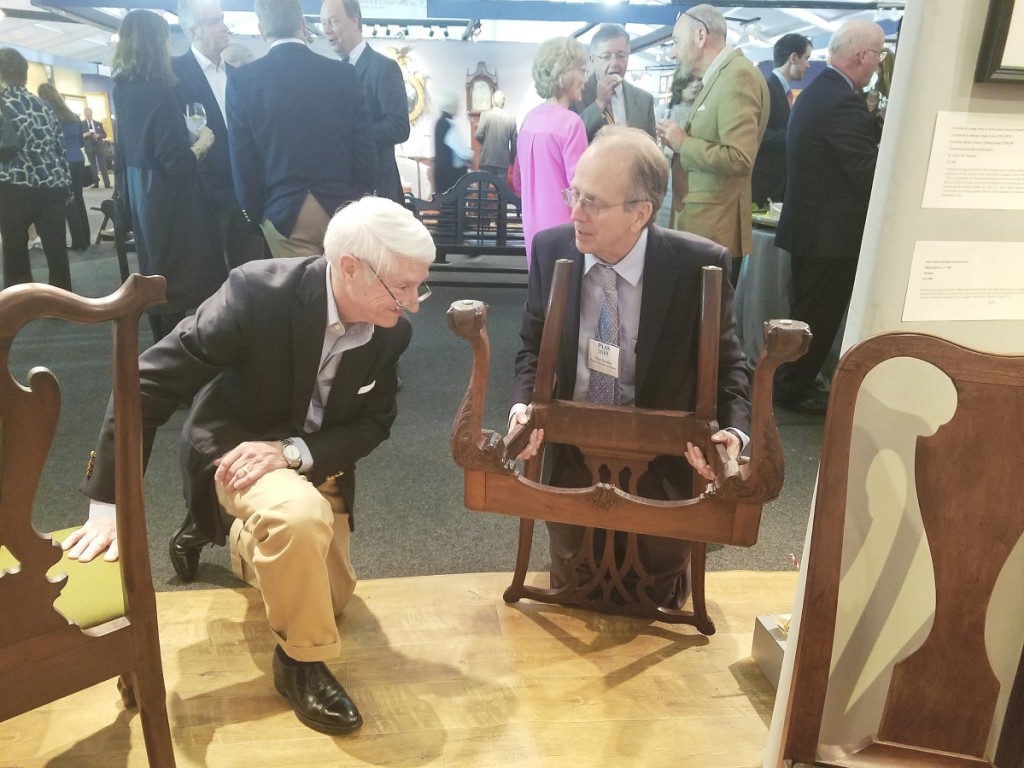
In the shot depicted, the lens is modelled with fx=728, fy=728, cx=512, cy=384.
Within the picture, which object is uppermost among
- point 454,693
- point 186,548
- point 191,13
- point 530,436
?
point 191,13

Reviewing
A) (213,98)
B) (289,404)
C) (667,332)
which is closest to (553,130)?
(213,98)

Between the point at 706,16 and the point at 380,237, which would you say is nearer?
the point at 380,237

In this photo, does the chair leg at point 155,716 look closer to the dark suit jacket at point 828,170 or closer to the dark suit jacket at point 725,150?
the dark suit jacket at point 725,150

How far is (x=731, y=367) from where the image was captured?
1.70m

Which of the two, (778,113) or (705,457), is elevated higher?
(778,113)

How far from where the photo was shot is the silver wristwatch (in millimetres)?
1556

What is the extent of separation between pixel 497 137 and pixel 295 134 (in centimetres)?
135

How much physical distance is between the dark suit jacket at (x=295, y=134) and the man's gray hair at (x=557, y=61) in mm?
704

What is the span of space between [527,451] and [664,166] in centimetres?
70

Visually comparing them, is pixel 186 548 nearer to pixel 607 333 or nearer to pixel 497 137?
pixel 607 333

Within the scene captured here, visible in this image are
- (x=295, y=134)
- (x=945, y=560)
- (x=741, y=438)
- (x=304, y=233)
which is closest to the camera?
(x=945, y=560)

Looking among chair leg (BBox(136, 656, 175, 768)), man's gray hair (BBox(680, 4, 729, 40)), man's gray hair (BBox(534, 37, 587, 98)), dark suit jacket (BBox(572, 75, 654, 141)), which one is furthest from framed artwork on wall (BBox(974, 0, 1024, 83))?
dark suit jacket (BBox(572, 75, 654, 141))

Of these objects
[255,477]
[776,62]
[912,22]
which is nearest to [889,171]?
[912,22]

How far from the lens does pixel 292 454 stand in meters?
1.56
